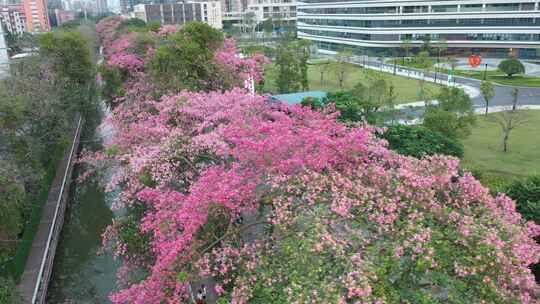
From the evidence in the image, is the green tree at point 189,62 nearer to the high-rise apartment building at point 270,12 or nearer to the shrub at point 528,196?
the shrub at point 528,196

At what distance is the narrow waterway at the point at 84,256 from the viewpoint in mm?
13680

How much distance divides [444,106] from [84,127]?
24.0 metres

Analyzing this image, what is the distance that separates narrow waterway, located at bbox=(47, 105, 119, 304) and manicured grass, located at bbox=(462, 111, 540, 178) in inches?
620

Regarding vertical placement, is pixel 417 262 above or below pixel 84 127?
above

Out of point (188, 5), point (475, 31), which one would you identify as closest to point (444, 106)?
point (475, 31)

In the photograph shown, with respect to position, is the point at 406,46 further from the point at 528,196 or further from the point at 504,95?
the point at 528,196

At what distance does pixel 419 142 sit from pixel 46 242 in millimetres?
15058

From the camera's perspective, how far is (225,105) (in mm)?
15445

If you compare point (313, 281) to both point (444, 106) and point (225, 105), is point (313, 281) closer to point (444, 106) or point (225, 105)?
point (225, 105)

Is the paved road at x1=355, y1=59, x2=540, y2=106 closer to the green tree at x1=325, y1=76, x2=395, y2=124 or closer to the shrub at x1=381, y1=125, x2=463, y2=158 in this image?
the green tree at x1=325, y1=76, x2=395, y2=124

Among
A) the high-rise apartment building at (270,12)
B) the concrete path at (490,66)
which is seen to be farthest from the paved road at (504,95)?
the high-rise apartment building at (270,12)

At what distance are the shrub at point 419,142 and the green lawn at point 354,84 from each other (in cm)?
1451

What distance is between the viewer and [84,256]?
51.9ft

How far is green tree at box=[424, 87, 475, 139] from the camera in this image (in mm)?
20047
